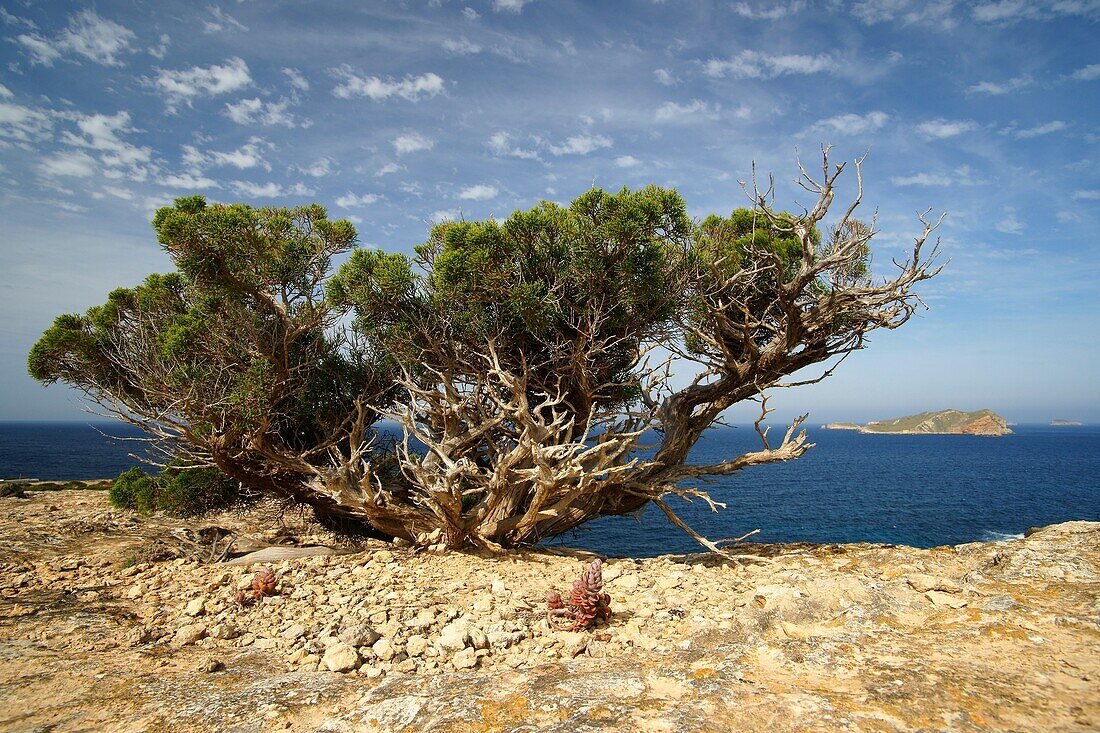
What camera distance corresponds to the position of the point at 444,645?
6645 millimetres

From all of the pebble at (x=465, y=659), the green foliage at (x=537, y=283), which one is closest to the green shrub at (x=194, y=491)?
the green foliage at (x=537, y=283)

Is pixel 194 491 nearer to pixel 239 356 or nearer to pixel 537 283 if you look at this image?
pixel 239 356

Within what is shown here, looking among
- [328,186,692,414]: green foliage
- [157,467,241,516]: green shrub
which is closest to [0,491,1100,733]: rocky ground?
[157,467,241,516]: green shrub

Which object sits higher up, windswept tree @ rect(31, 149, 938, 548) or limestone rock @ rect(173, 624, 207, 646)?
windswept tree @ rect(31, 149, 938, 548)

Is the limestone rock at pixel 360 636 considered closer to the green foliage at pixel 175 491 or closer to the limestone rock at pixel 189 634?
the limestone rock at pixel 189 634

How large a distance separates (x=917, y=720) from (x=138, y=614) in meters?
9.74

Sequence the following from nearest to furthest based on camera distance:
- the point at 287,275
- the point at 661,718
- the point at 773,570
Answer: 1. the point at 661,718
2. the point at 773,570
3. the point at 287,275

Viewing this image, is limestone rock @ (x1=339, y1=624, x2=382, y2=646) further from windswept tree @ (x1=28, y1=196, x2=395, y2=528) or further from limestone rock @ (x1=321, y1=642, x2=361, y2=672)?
windswept tree @ (x1=28, y1=196, x2=395, y2=528)

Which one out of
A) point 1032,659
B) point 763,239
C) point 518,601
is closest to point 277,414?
point 518,601

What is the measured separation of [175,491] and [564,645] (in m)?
9.75

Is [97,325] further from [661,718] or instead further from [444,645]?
[661,718]

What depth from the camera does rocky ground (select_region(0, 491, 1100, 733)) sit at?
485 centimetres

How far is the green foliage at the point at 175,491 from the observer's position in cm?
1188

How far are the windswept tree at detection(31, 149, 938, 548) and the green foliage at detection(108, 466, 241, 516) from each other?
2.19 ft
